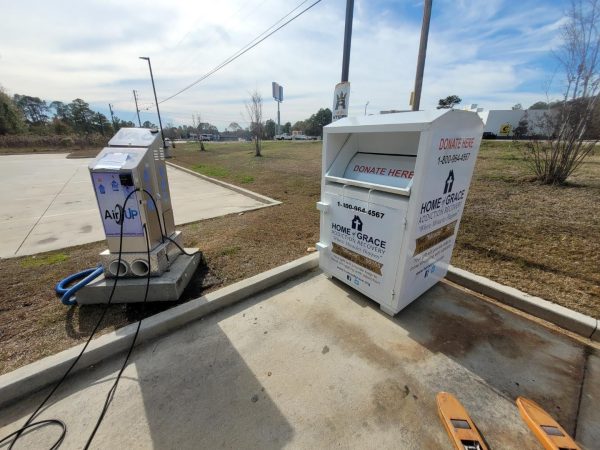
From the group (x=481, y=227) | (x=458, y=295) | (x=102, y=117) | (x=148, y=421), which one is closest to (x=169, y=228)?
(x=148, y=421)

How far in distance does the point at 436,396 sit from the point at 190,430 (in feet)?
5.27

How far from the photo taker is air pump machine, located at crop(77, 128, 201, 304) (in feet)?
7.68

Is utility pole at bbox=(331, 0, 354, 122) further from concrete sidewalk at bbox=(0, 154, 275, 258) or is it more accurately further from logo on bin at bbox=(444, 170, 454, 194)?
concrete sidewalk at bbox=(0, 154, 275, 258)

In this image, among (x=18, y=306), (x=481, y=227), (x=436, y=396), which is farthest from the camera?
(x=481, y=227)

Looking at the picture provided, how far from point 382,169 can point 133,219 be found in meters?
2.41

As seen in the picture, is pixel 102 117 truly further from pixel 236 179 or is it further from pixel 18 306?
pixel 18 306

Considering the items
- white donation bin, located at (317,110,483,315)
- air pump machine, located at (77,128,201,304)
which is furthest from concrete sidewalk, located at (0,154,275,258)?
white donation bin, located at (317,110,483,315)

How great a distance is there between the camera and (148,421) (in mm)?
1646

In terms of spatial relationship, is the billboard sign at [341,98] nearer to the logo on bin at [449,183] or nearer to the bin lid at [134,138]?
the logo on bin at [449,183]

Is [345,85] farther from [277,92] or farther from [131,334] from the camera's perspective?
[277,92]

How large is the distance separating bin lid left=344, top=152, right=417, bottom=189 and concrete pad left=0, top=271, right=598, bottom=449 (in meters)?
1.29

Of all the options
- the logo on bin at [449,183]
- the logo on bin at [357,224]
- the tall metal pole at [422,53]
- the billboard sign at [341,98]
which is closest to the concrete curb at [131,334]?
the logo on bin at [357,224]

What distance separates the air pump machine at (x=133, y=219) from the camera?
2340 mm

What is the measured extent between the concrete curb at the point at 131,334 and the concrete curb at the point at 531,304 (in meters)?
A: 1.86
